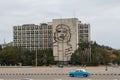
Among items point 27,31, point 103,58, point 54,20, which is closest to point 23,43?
point 27,31

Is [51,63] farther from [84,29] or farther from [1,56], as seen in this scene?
[84,29]

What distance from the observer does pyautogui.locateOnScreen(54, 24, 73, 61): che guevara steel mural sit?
5019 inches

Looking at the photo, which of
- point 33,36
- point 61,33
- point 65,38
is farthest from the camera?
point 33,36

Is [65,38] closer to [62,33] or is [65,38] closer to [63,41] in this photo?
[63,41]

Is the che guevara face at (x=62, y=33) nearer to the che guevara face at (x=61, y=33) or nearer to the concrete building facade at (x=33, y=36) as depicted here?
the che guevara face at (x=61, y=33)

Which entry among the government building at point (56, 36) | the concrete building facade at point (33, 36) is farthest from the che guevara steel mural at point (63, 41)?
the concrete building facade at point (33, 36)

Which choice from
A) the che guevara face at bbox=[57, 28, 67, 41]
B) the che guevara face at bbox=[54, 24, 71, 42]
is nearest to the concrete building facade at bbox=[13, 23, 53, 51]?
the che guevara face at bbox=[57, 28, 67, 41]

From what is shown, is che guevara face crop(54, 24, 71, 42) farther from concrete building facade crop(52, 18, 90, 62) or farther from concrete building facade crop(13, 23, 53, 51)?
concrete building facade crop(13, 23, 53, 51)

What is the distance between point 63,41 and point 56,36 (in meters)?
Answer: 2.97

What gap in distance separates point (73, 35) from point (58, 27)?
577cm

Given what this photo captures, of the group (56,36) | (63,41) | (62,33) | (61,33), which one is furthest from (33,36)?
(63,41)

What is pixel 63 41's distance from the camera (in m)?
128

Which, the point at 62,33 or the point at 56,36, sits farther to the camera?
the point at 62,33

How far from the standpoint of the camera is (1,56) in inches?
4722
